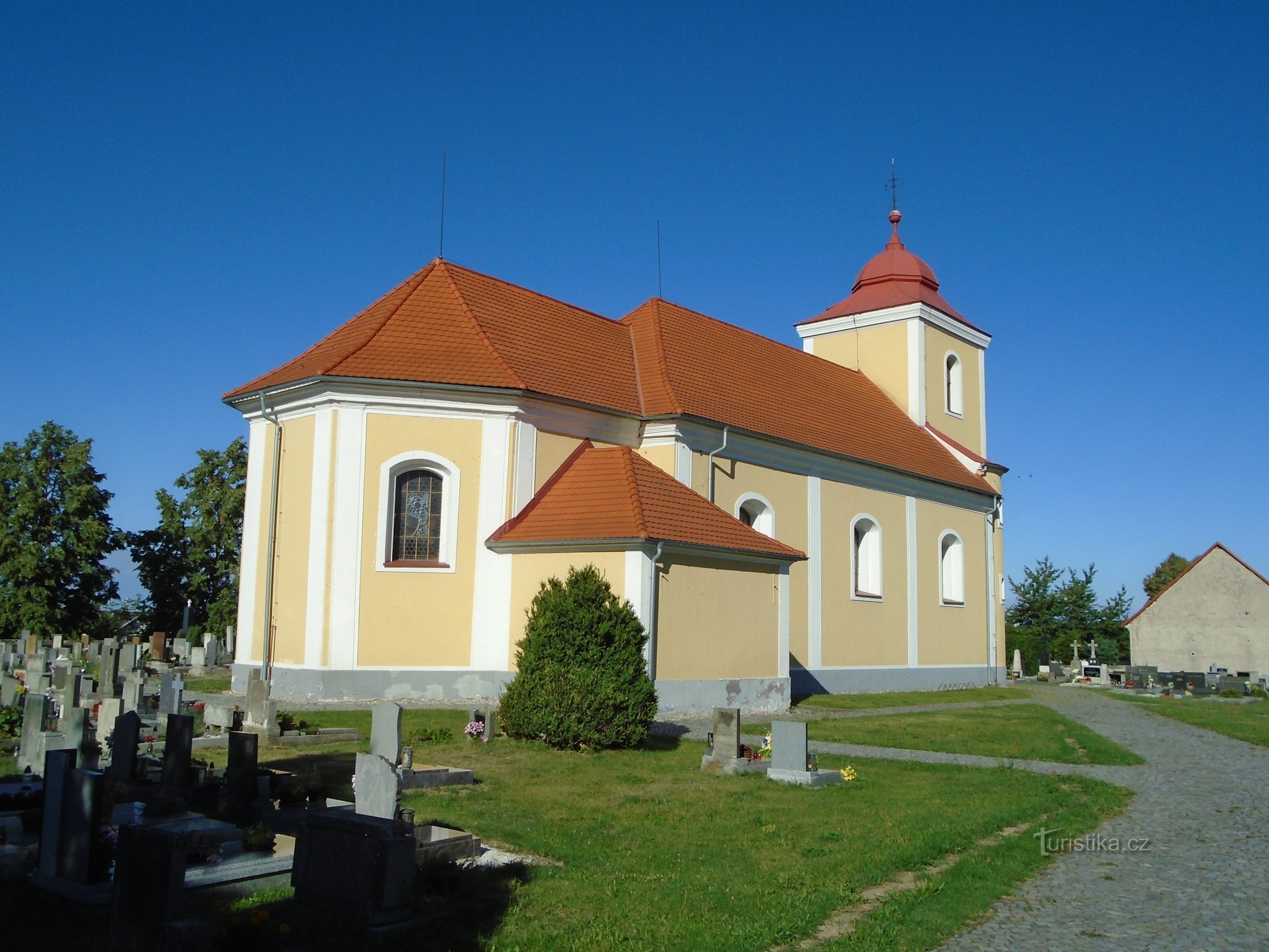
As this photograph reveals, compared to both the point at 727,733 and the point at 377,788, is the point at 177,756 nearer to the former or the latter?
the point at 377,788

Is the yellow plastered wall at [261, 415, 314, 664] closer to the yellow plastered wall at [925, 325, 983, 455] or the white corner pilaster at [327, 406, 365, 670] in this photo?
the white corner pilaster at [327, 406, 365, 670]

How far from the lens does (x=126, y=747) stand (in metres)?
8.84

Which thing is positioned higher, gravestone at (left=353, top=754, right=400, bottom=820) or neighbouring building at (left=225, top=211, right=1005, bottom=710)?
neighbouring building at (left=225, top=211, right=1005, bottom=710)

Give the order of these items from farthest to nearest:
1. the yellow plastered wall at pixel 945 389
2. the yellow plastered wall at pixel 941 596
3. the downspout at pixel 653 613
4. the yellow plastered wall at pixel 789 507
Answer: the yellow plastered wall at pixel 945 389 < the yellow plastered wall at pixel 941 596 < the yellow plastered wall at pixel 789 507 < the downspout at pixel 653 613

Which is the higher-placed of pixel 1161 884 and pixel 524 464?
pixel 524 464

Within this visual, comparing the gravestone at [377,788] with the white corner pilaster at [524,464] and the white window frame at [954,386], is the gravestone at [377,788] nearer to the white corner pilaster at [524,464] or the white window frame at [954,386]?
the white corner pilaster at [524,464]

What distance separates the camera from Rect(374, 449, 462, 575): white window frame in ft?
58.3

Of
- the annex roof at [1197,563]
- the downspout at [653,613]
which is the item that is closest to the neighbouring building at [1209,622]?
the annex roof at [1197,563]

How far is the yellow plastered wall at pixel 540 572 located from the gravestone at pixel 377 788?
372 inches

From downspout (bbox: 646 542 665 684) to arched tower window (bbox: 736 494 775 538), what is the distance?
6.32m

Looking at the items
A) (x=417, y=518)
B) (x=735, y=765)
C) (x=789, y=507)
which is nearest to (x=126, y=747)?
(x=735, y=765)

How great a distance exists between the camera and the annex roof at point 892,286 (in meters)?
30.8

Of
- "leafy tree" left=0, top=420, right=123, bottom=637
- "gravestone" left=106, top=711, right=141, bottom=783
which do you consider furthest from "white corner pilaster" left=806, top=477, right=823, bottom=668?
"leafy tree" left=0, top=420, right=123, bottom=637

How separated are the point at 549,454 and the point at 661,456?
2.55 metres
